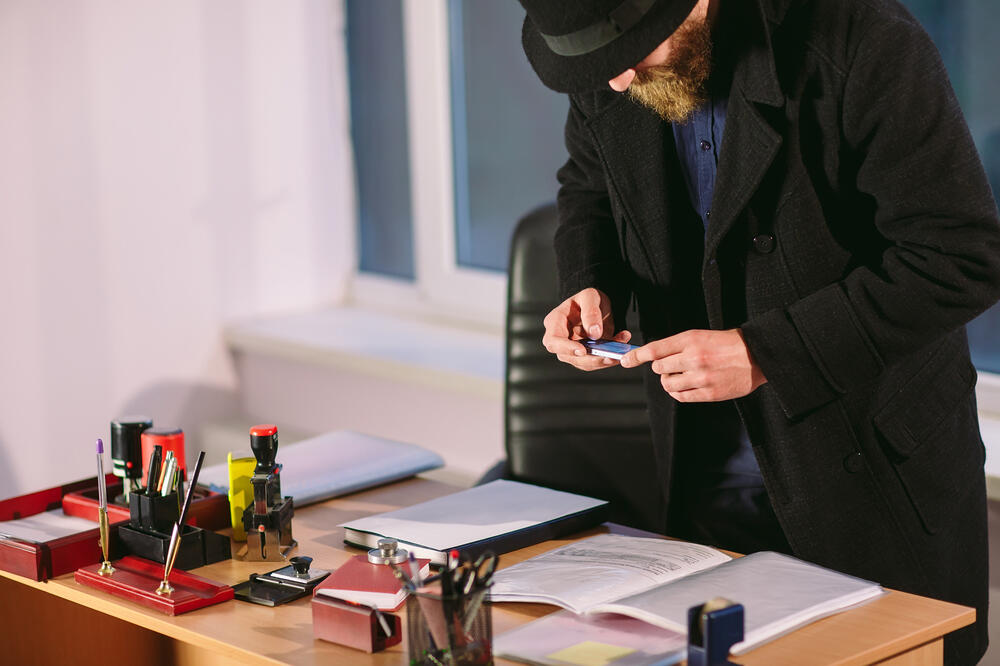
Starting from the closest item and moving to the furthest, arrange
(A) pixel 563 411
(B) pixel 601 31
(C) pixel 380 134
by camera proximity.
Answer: (B) pixel 601 31
(A) pixel 563 411
(C) pixel 380 134

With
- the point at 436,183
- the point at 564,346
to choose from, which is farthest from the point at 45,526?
the point at 436,183

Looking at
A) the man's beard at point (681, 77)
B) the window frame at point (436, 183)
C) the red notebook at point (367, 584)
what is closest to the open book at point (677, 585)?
the red notebook at point (367, 584)

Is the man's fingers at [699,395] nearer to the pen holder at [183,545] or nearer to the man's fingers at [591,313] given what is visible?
the man's fingers at [591,313]

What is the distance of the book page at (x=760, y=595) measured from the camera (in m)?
1.40

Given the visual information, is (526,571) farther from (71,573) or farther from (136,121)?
(136,121)

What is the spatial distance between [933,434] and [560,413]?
856 millimetres

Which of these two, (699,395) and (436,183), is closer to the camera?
(699,395)

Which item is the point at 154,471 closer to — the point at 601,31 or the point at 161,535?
the point at 161,535

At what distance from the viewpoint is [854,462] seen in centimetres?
179

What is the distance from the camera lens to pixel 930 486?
1806 mm

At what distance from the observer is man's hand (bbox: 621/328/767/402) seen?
5.45ft

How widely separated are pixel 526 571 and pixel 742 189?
0.59 m

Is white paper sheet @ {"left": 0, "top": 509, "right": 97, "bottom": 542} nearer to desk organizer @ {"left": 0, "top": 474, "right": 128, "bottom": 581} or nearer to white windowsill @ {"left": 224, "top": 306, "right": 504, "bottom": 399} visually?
desk organizer @ {"left": 0, "top": 474, "right": 128, "bottom": 581}

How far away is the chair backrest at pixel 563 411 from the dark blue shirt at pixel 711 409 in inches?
17.6
